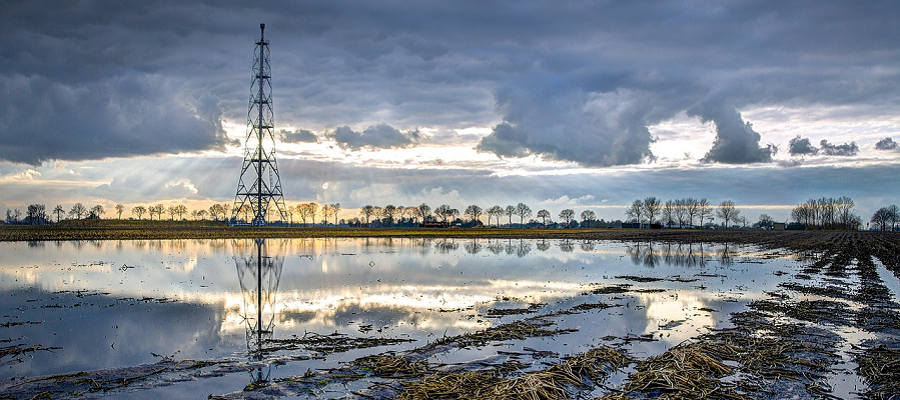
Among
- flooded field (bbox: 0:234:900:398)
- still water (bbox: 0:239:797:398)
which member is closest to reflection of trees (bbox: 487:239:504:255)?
still water (bbox: 0:239:797:398)

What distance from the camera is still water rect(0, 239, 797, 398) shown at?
45.2 feet

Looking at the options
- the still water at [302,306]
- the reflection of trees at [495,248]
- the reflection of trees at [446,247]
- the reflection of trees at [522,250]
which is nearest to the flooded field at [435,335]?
the still water at [302,306]

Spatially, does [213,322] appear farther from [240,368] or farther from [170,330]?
[240,368]

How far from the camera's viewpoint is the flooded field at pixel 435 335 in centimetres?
1102

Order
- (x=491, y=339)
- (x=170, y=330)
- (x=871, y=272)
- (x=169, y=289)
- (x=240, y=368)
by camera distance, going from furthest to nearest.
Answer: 1. (x=871, y=272)
2. (x=169, y=289)
3. (x=170, y=330)
4. (x=491, y=339)
5. (x=240, y=368)

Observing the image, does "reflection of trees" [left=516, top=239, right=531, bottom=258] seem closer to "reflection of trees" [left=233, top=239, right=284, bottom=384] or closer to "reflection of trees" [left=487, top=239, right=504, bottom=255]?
"reflection of trees" [left=487, top=239, right=504, bottom=255]

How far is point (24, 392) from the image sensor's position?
34.3 ft

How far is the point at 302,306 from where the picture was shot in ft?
67.3

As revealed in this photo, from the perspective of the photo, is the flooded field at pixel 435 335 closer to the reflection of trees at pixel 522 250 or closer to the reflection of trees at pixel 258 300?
the reflection of trees at pixel 258 300

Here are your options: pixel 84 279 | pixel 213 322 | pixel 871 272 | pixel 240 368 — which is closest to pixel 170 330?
pixel 213 322

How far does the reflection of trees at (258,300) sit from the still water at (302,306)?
68 mm

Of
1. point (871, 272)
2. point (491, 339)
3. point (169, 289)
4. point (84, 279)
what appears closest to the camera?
point (491, 339)

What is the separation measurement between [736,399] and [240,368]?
10.3 m

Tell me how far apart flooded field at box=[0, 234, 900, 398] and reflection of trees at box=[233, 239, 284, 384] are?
0.11 metres
